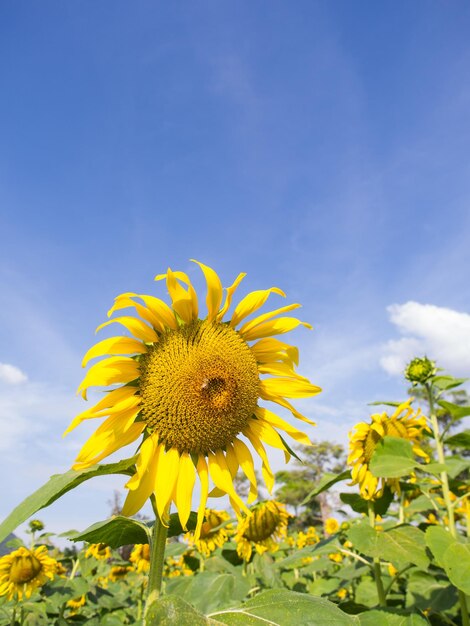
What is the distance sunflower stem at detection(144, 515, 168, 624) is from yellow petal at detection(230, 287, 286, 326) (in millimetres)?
752

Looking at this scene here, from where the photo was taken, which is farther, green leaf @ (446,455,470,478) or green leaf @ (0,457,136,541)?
green leaf @ (446,455,470,478)

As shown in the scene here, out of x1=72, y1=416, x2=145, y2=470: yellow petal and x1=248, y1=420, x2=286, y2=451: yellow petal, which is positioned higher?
x1=248, y1=420, x2=286, y2=451: yellow petal

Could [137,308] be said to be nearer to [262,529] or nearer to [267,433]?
[267,433]

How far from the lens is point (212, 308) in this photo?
189 centimetres

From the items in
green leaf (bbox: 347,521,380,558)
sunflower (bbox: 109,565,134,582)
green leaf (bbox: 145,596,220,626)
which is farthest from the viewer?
sunflower (bbox: 109,565,134,582)

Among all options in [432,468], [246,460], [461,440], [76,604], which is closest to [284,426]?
[246,460]

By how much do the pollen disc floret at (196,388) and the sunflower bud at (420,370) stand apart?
2148 millimetres

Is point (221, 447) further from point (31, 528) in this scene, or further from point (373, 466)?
point (31, 528)

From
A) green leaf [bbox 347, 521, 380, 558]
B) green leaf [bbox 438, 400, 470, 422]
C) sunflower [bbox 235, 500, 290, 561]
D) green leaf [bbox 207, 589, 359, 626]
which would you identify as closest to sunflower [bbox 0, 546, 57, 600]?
sunflower [bbox 235, 500, 290, 561]

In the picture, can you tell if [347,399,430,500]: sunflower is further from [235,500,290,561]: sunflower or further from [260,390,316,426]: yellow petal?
[235,500,290,561]: sunflower

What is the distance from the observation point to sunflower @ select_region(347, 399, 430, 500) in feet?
10.3

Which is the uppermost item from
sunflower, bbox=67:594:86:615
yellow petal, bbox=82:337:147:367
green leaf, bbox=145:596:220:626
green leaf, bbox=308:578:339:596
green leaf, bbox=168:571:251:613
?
yellow petal, bbox=82:337:147:367

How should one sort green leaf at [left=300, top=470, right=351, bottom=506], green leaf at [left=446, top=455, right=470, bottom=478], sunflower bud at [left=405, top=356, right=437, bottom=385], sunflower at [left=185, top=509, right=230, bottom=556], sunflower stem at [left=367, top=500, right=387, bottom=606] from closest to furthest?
green leaf at [left=300, top=470, right=351, bottom=506] < sunflower stem at [left=367, top=500, right=387, bottom=606] < green leaf at [left=446, top=455, right=470, bottom=478] < sunflower bud at [left=405, top=356, right=437, bottom=385] < sunflower at [left=185, top=509, right=230, bottom=556]

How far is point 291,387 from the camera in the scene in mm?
2020
